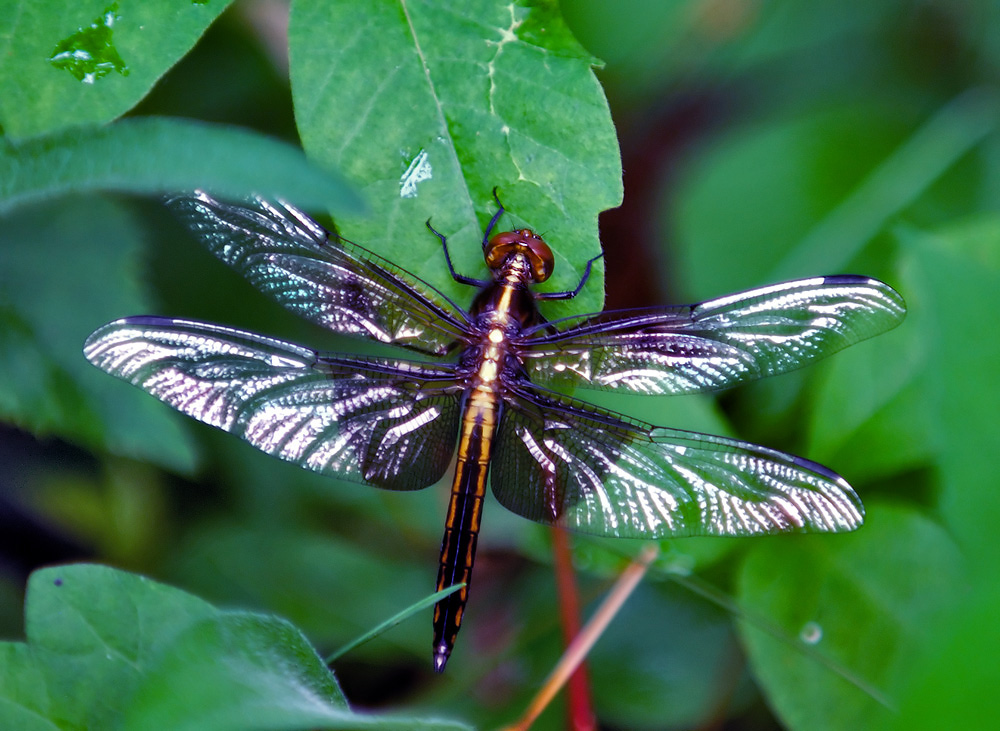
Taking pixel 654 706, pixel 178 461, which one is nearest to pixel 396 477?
pixel 178 461

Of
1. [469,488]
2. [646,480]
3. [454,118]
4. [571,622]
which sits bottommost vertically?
[571,622]

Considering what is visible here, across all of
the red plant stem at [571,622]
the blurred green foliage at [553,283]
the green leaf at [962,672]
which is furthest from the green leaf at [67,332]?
the green leaf at [962,672]

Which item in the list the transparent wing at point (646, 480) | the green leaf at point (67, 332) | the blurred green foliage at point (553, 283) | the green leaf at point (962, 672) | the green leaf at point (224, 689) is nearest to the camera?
the green leaf at point (962, 672)

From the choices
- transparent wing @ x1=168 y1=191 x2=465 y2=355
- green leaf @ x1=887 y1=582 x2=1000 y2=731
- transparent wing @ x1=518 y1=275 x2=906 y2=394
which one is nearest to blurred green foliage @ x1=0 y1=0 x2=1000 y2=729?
green leaf @ x1=887 y1=582 x2=1000 y2=731

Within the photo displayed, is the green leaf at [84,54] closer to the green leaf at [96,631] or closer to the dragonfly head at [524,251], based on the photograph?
the dragonfly head at [524,251]

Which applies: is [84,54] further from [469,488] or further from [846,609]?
[846,609]

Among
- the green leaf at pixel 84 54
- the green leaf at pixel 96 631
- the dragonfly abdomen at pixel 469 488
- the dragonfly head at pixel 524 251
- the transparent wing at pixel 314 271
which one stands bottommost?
the green leaf at pixel 96 631

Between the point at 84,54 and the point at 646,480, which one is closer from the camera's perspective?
the point at 84,54

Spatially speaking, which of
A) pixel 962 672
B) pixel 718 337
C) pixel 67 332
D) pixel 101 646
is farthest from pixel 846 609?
pixel 67 332
